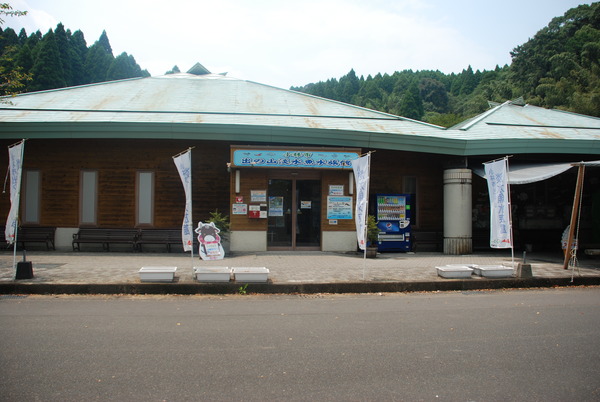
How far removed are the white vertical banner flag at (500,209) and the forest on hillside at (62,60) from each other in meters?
35.5

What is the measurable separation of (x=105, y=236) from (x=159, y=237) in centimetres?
172

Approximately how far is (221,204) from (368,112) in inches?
297

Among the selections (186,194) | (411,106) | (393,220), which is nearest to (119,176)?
(186,194)

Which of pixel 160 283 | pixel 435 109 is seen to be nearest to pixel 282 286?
pixel 160 283

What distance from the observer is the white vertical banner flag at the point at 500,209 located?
34.8 feet

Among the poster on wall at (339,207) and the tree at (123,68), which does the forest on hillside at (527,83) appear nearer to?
the tree at (123,68)

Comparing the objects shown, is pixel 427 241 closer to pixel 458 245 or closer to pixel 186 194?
pixel 458 245

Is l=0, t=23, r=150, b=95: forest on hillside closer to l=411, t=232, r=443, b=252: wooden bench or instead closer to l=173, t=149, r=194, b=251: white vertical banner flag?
l=173, t=149, r=194, b=251: white vertical banner flag

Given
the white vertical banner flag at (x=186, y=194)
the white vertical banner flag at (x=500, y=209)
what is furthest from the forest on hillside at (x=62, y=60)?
the white vertical banner flag at (x=500, y=209)

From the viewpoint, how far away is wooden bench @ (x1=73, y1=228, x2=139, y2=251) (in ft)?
47.0

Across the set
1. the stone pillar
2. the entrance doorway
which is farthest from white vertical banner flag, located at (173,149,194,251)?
the stone pillar

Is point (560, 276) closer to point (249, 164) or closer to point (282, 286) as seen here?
point (282, 286)

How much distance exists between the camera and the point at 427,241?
1623cm

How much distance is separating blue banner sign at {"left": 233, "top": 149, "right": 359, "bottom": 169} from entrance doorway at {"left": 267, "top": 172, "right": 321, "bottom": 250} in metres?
0.56
